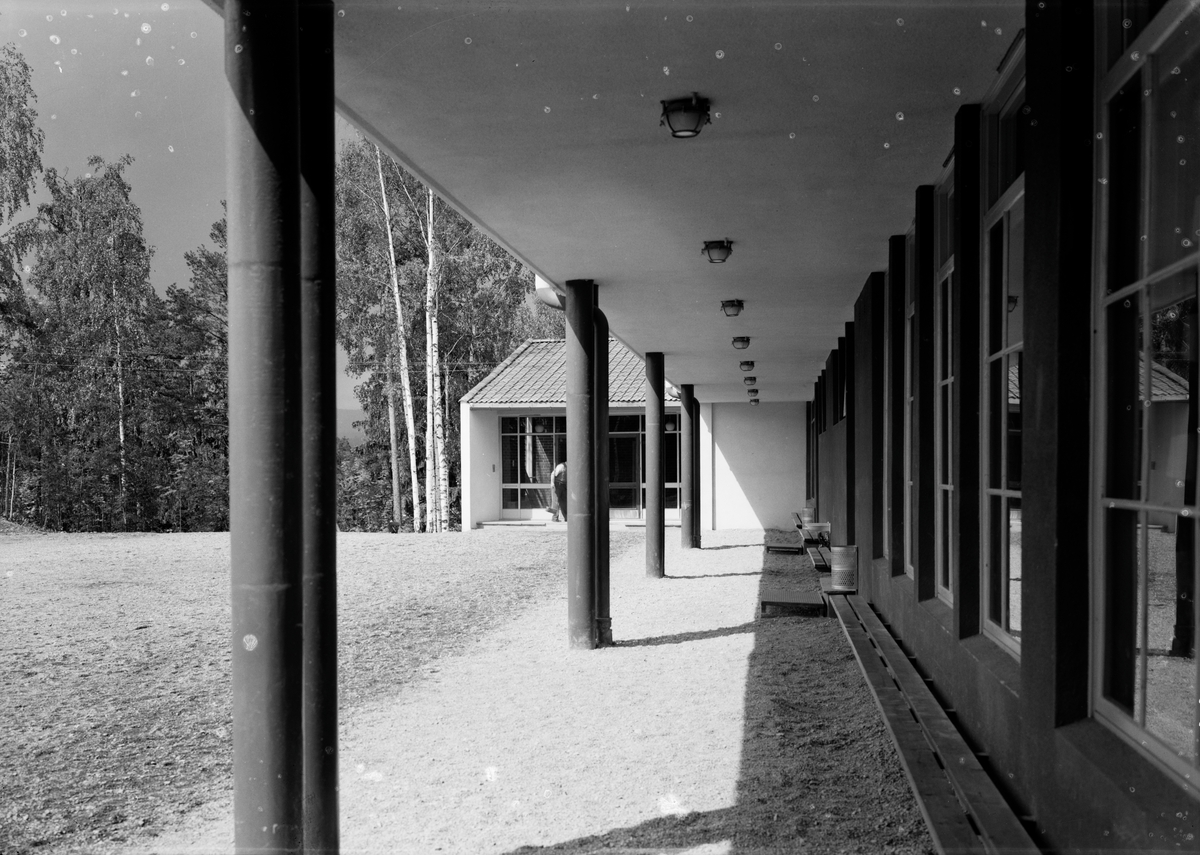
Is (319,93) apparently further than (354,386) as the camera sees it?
No

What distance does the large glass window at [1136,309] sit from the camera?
251 centimetres

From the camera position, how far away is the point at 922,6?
329 centimetres

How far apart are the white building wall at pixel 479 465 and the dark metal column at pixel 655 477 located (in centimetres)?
943

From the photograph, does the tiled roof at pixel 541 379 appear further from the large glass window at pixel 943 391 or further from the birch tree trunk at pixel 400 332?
the large glass window at pixel 943 391

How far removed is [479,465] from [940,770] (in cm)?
1982

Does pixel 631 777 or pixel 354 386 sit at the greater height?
pixel 354 386

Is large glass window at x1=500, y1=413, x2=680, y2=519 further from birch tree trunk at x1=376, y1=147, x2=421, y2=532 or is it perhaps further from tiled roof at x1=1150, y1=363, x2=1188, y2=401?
tiled roof at x1=1150, y1=363, x2=1188, y2=401

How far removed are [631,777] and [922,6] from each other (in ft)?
10.7

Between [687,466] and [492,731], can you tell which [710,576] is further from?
[492,731]

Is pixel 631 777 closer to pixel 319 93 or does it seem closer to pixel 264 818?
pixel 264 818

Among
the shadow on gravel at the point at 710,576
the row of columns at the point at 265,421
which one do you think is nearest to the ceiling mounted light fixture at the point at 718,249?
the row of columns at the point at 265,421

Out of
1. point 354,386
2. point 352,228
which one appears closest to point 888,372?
point 352,228

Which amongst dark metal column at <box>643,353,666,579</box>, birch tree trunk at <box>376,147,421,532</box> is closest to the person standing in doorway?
birch tree trunk at <box>376,147,421,532</box>

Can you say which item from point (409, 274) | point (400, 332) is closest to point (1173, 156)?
point (409, 274)
